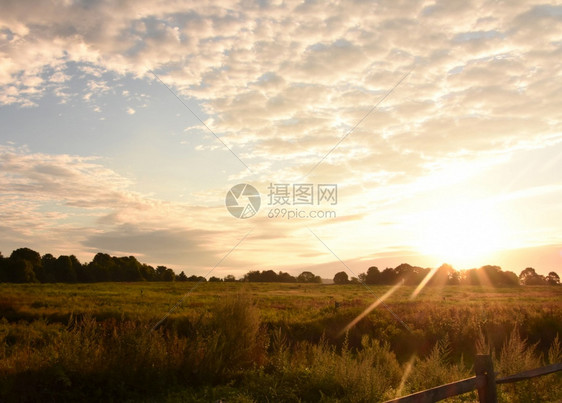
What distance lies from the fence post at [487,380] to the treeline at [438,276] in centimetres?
8070

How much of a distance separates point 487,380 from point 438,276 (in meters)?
95.7

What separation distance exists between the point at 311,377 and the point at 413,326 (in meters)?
13.5

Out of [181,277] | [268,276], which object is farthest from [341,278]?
[181,277]

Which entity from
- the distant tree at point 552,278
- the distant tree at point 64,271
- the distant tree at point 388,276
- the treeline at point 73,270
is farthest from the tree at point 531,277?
the distant tree at point 64,271

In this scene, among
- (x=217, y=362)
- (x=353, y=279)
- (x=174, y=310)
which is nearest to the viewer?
(x=217, y=362)

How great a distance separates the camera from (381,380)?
10.2 meters

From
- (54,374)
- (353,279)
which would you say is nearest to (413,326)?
(54,374)

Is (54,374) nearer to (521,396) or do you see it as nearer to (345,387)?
(345,387)

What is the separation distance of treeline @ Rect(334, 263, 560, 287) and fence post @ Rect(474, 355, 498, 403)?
265 feet

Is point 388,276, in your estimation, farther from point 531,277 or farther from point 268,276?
point 531,277

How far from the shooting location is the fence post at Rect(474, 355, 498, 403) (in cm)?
601

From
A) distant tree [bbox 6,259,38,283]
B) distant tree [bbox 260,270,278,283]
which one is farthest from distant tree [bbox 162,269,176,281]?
distant tree [bbox 6,259,38,283]

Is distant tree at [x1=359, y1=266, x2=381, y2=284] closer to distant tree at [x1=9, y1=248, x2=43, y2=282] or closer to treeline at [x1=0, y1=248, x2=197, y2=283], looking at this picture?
treeline at [x1=0, y1=248, x2=197, y2=283]

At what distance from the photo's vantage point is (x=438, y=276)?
315 feet
